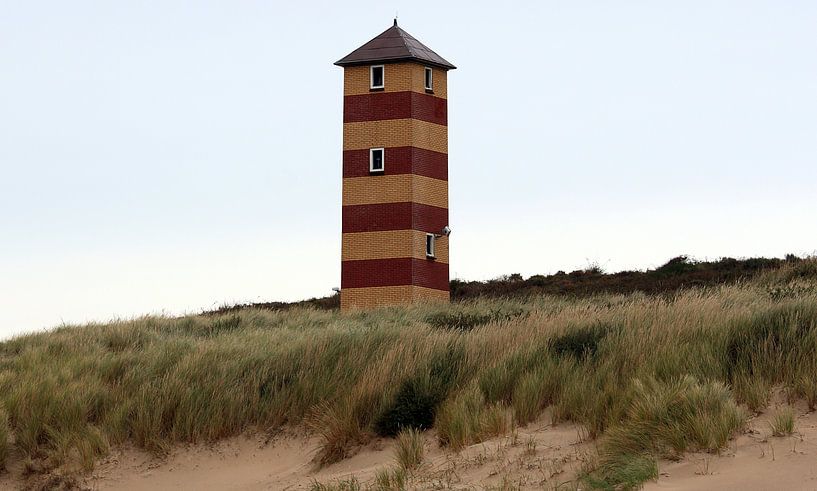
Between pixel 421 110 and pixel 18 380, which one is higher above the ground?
pixel 421 110

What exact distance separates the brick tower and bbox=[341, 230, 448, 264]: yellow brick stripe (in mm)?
25

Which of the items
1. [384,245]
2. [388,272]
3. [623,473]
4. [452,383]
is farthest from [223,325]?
[623,473]

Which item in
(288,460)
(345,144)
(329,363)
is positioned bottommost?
(288,460)

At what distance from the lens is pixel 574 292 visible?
36.8 metres

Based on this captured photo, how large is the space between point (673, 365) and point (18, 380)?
10.0 m

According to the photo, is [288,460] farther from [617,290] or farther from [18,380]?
[617,290]

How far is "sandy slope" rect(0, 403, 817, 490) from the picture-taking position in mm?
10922

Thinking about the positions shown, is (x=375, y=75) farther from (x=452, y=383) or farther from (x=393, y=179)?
(x=452, y=383)

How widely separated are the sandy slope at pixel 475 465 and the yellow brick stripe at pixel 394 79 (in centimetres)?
1841

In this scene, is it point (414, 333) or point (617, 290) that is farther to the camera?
point (617, 290)

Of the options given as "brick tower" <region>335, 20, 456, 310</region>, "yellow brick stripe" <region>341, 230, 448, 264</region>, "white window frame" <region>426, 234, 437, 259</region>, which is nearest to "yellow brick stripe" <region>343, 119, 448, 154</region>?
"brick tower" <region>335, 20, 456, 310</region>

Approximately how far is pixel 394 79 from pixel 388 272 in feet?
16.4

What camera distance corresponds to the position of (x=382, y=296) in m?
33.1

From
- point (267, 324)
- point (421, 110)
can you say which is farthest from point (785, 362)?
point (421, 110)
